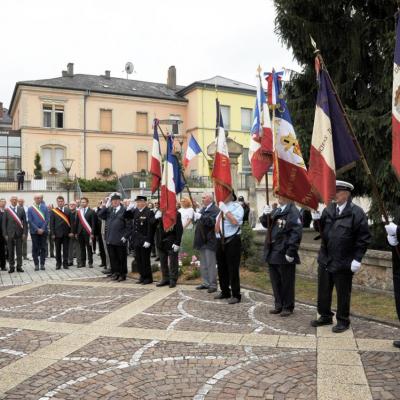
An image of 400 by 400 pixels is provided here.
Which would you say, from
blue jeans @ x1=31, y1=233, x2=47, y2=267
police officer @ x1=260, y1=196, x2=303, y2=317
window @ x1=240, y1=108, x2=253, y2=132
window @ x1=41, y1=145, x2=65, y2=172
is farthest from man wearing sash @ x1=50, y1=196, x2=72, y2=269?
A: window @ x1=240, y1=108, x2=253, y2=132

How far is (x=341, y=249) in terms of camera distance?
622cm

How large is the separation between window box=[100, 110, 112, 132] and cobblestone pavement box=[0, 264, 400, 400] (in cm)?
3653

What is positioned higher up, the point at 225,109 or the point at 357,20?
the point at 225,109

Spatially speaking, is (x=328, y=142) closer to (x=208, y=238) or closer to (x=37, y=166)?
(x=208, y=238)

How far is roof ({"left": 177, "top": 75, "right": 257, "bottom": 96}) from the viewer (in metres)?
44.6

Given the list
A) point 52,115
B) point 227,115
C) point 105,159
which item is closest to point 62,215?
point 52,115

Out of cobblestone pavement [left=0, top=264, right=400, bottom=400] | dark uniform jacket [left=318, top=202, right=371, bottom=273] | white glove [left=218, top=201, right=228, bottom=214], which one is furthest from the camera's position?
white glove [left=218, top=201, right=228, bottom=214]

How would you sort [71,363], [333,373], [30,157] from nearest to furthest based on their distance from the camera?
[333,373]
[71,363]
[30,157]

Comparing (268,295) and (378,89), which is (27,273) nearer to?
(268,295)

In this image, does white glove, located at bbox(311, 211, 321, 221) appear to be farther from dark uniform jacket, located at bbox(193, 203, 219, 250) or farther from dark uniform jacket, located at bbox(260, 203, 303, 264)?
dark uniform jacket, located at bbox(193, 203, 219, 250)

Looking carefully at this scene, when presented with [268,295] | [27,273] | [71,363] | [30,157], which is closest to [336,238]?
[268,295]

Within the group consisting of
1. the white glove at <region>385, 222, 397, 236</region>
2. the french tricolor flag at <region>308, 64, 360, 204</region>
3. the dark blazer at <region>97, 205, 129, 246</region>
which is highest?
the french tricolor flag at <region>308, 64, 360, 204</region>

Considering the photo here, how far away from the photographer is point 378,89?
1149 cm

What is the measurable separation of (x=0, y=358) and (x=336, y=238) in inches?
177
